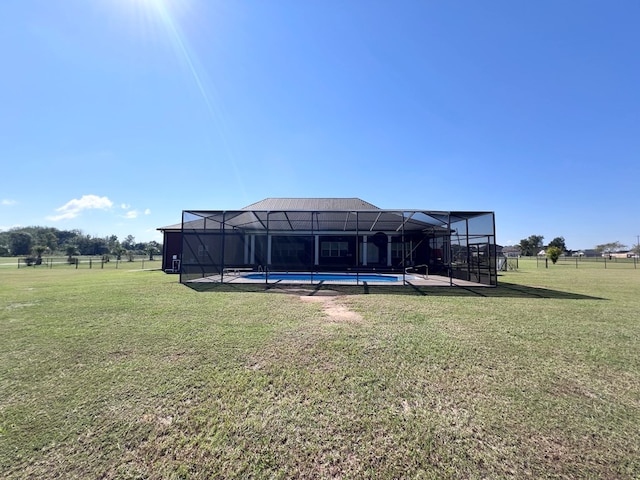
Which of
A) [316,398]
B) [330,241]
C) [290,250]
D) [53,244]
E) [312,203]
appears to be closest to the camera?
[316,398]

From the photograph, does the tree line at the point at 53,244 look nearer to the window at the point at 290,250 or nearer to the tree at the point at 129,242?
the tree at the point at 129,242

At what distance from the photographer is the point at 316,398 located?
2.34 meters

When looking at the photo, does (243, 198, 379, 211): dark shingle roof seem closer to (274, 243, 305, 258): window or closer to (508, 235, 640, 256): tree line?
(274, 243, 305, 258): window

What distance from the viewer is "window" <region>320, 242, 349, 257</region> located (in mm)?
17188

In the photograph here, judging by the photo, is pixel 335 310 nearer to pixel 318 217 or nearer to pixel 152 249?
pixel 318 217

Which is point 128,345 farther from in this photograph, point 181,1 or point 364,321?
point 181,1

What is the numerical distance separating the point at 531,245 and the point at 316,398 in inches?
3458

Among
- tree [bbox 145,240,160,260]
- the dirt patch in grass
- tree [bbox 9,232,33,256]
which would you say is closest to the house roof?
the dirt patch in grass

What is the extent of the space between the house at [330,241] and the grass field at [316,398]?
18.1 feet

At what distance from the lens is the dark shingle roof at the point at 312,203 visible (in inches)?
748

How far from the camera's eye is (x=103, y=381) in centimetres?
259

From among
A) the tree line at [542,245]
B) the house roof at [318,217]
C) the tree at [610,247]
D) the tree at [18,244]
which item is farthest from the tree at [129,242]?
the tree at [610,247]

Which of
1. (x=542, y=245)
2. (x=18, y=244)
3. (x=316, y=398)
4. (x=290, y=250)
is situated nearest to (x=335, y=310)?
(x=316, y=398)

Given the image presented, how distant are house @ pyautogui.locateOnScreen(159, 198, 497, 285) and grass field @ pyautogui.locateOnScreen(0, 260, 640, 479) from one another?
Answer: 553 centimetres
